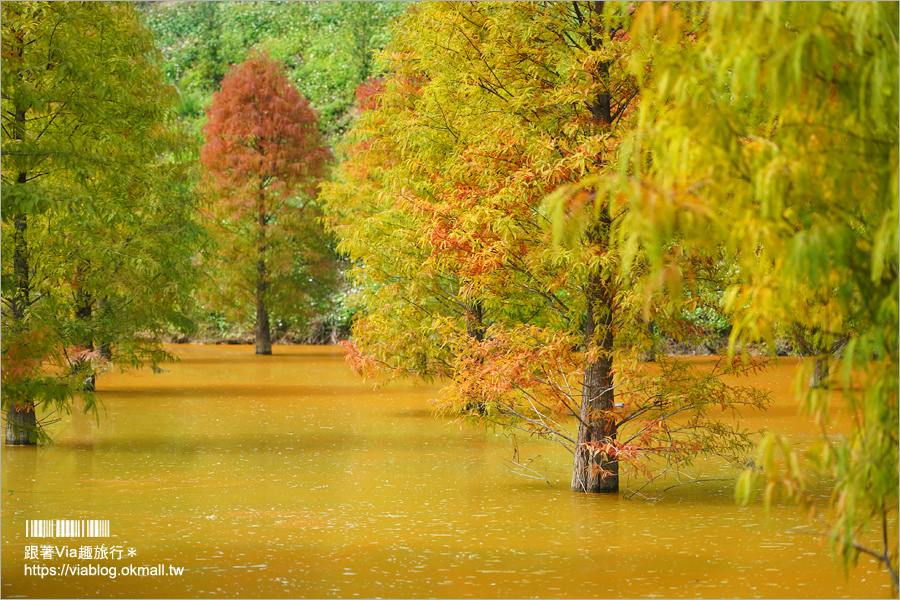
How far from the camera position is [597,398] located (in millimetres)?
9047

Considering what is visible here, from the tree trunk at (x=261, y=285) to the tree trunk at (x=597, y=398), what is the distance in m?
21.0

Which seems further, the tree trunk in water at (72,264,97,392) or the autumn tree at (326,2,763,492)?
the tree trunk in water at (72,264,97,392)

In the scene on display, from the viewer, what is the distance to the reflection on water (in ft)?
20.1

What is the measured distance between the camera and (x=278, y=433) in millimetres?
13453

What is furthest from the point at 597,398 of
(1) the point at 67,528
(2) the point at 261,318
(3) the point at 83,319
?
(2) the point at 261,318

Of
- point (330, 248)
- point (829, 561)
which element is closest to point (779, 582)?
point (829, 561)

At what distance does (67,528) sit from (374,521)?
7.32ft

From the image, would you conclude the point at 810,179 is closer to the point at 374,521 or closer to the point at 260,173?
the point at 374,521

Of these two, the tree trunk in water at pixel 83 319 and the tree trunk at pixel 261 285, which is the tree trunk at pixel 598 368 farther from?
the tree trunk at pixel 261 285

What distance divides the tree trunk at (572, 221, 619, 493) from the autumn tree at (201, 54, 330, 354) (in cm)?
2067

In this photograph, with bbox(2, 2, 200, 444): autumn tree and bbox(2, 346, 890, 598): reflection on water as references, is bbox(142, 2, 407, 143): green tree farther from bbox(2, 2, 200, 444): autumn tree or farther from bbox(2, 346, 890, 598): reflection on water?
bbox(2, 346, 890, 598): reflection on water

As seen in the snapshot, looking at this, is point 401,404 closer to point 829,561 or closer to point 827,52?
point 829,561

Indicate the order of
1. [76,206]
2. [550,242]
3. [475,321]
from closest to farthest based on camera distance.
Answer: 1. [76,206]
2. [550,242]
3. [475,321]

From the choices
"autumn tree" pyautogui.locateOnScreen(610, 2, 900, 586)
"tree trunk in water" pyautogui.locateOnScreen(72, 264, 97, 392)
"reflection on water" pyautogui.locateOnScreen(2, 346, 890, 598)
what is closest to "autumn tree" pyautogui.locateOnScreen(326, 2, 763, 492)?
"reflection on water" pyautogui.locateOnScreen(2, 346, 890, 598)
